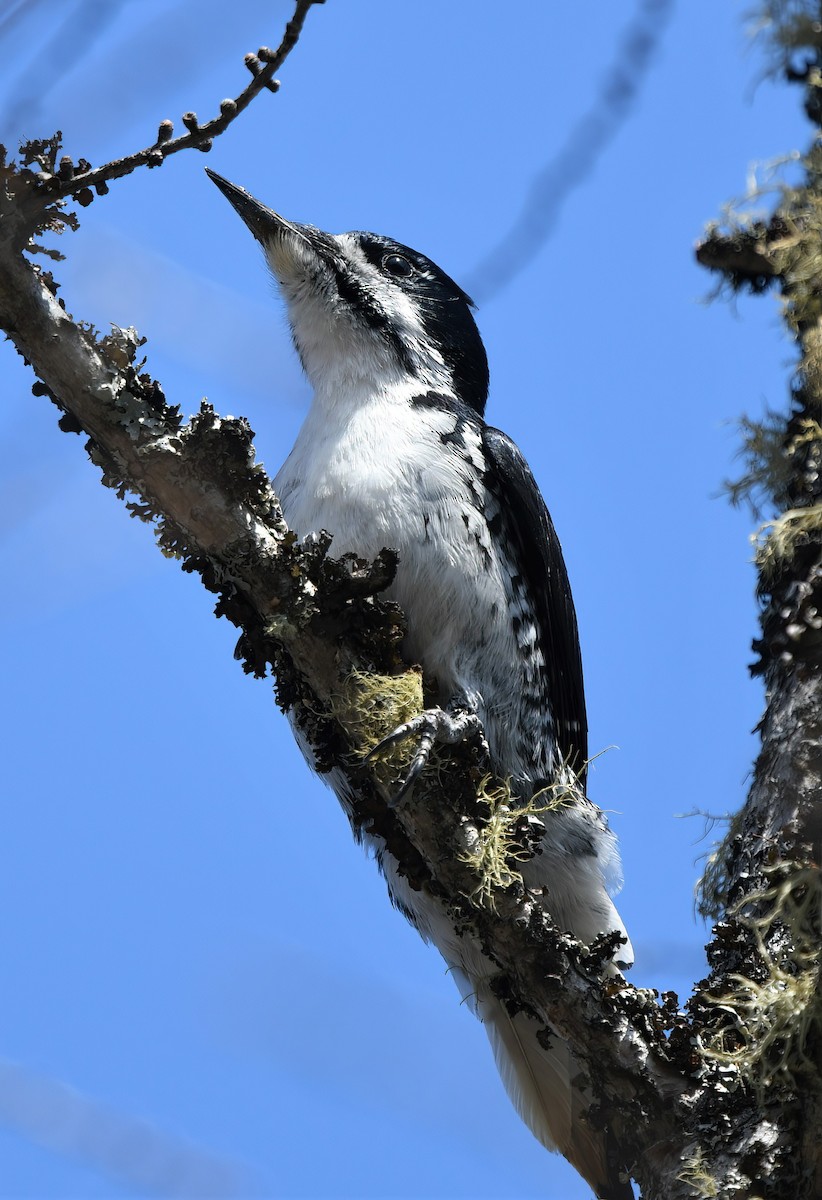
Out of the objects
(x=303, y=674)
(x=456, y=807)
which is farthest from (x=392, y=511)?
(x=456, y=807)

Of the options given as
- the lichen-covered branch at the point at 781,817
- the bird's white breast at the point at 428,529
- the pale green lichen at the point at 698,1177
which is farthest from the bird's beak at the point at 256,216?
the pale green lichen at the point at 698,1177

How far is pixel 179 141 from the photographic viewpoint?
94.3 inches

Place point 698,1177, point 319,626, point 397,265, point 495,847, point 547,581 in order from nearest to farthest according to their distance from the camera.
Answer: point 698,1177 < point 495,847 < point 319,626 < point 547,581 < point 397,265

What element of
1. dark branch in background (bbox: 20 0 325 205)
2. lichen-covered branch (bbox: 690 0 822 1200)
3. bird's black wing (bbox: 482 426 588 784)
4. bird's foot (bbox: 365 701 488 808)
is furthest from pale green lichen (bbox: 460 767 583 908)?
dark branch in background (bbox: 20 0 325 205)

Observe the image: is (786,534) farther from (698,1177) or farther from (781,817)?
(698,1177)

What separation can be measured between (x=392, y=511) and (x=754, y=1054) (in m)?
1.63

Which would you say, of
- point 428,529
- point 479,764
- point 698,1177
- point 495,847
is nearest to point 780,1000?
point 698,1177

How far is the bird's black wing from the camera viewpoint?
3.62m

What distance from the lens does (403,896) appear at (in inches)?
145

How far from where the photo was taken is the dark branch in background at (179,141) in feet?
7.61

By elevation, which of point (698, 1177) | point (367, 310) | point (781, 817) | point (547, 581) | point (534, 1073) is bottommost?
point (698, 1177)

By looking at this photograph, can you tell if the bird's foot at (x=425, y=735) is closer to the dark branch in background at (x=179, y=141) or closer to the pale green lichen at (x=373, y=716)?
the pale green lichen at (x=373, y=716)

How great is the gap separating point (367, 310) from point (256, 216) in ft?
1.76

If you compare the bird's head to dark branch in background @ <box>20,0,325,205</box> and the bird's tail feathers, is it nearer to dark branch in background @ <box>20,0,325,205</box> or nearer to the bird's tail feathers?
dark branch in background @ <box>20,0,325,205</box>
